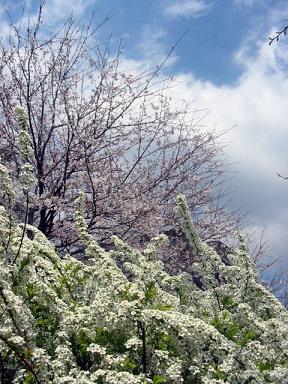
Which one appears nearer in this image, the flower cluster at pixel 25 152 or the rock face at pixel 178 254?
the flower cluster at pixel 25 152

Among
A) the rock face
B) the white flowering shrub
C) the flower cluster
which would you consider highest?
the rock face

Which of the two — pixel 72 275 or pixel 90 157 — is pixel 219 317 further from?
pixel 90 157

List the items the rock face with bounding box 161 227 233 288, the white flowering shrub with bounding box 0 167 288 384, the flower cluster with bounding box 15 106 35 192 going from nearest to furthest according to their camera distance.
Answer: the white flowering shrub with bounding box 0 167 288 384 < the flower cluster with bounding box 15 106 35 192 < the rock face with bounding box 161 227 233 288

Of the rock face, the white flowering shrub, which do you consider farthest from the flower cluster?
the rock face

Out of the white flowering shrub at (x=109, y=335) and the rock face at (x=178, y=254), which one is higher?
the rock face at (x=178, y=254)

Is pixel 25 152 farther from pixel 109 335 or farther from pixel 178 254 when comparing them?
pixel 178 254

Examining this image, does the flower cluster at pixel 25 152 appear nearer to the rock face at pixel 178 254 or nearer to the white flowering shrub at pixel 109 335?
the white flowering shrub at pixel 109 335

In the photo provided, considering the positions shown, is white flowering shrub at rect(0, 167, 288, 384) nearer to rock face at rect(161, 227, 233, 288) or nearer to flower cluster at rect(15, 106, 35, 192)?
flower cluster at rect(15, 106, 35, 192)

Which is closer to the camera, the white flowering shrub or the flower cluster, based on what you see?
→ the white flowering shrub

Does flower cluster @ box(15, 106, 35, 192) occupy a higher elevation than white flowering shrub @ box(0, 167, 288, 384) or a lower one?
higher

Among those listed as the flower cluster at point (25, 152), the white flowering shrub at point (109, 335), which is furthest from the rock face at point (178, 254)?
the flower cluster at point (25, 152)

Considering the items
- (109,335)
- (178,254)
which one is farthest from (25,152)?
(178,254)

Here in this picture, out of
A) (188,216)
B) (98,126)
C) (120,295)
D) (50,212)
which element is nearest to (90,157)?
(98,126)

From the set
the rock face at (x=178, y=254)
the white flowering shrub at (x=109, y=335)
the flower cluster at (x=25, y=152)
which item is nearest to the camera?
the white flowering shrub at (x=109, y=335)
